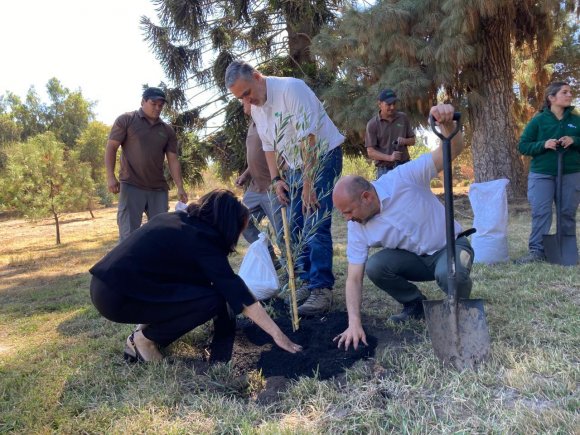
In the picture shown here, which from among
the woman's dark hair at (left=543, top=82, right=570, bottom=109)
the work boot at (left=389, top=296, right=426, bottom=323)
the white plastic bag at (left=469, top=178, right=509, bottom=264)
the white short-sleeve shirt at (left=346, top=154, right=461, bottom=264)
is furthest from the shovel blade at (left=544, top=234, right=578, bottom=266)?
the white short-sleeve shirt at (left=346, top=154, right=461, bottom=264)

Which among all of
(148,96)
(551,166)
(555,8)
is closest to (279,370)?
(148,96)

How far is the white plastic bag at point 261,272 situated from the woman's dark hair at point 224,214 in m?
0.75

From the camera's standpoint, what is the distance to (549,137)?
14.3 feet

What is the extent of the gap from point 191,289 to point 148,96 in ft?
8.28

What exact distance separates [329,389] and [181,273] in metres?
0.92

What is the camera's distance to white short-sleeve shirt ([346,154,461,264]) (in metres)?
2.60

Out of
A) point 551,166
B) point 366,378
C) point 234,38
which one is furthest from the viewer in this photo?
point 234,38

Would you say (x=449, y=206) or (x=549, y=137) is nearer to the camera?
(x=449, y=206)

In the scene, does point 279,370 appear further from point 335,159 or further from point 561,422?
point 335,159

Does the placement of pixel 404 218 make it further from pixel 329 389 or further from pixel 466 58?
pixel 466 58

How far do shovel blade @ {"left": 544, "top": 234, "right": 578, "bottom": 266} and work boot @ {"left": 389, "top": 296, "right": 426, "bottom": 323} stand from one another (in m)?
1.96

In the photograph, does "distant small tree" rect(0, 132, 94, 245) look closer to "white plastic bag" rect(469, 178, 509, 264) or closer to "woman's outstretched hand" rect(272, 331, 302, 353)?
"white plastic bag" rect(469, 178, 509, 264)

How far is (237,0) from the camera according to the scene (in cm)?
966

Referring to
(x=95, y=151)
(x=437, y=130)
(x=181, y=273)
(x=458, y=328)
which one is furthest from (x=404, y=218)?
(x=95, y=151)
